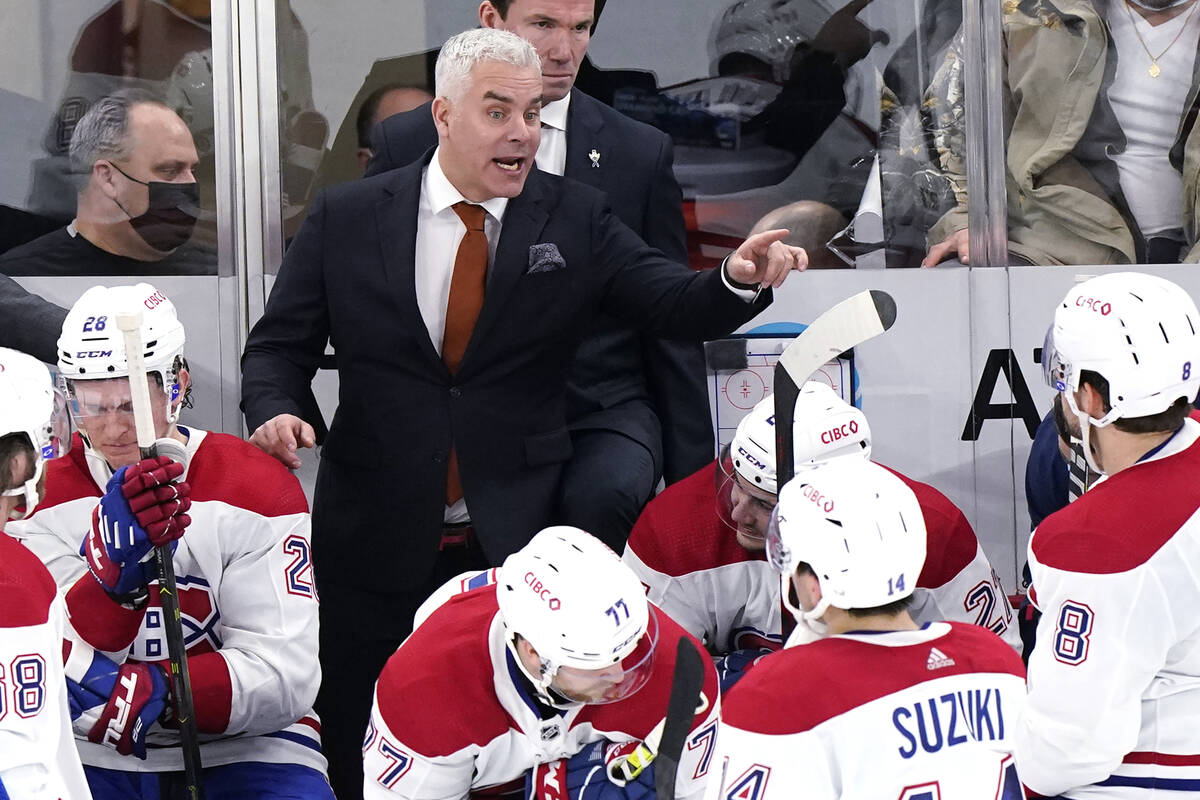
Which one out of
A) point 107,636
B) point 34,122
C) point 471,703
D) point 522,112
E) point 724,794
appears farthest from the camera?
point 34,122

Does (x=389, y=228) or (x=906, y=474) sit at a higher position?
(x=389, y=228)

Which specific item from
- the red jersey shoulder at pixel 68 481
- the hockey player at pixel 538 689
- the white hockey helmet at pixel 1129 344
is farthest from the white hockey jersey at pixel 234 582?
the white hockey helmet at pixel 1129 344

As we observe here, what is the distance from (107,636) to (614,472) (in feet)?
3.42

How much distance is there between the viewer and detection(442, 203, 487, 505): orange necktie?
10.5 ft

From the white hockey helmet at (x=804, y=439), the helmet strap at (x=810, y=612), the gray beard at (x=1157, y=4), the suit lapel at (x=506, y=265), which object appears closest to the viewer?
the helmet strap at (x=810, y=612)

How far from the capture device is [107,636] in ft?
8.59

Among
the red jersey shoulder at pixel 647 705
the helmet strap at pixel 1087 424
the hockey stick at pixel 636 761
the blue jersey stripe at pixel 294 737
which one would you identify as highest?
the helmet strap at pixel 1087 424

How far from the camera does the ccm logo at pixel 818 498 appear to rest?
2.07m

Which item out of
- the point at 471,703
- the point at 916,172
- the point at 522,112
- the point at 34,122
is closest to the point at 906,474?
the point at 916,172

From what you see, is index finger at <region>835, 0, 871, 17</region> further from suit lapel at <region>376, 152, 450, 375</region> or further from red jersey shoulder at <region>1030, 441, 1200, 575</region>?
red jersey shoulder at <region>1030, 441, 1200, 575</region>

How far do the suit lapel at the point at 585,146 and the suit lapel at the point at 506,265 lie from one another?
1.00ft

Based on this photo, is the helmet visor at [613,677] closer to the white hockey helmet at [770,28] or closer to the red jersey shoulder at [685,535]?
the red jersey shoulder at [685,535]

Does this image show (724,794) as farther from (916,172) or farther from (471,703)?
(916,172)

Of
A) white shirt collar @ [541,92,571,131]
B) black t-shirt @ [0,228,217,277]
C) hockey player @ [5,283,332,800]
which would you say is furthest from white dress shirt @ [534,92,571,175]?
hockey player @ [5,283,332,800]
